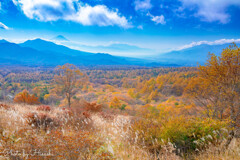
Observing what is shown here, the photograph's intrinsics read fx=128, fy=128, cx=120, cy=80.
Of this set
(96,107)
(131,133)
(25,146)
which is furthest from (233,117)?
(96,107)

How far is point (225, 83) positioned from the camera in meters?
6.18

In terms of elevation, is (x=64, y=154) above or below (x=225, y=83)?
below

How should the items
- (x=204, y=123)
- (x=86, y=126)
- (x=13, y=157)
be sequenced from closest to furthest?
(x=13, y=157), (x=204, y=123), (x=86, y=126)

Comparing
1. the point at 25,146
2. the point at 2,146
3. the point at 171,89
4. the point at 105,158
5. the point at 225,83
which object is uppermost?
the point at 225,83

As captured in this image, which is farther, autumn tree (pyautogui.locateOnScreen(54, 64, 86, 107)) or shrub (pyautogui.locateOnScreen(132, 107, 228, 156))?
autumn tree (pyautogui.locateOnScreen(54, 64, 86, 107))

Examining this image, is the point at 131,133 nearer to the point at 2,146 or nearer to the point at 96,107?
the point at 2,146

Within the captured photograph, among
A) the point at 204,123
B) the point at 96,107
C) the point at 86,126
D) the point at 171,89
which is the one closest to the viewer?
the point at 204,123

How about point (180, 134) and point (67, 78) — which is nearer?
point (180, 134)

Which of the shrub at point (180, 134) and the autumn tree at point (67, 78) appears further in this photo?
the autumn tree at point (67, 78)

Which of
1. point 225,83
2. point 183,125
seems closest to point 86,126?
point 183,125

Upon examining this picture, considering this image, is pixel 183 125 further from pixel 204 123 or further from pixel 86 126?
pixel 86 126

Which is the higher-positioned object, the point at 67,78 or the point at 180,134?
the point at 67,78

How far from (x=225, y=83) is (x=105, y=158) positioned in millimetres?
6459

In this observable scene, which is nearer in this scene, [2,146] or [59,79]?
[2,146]
